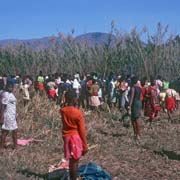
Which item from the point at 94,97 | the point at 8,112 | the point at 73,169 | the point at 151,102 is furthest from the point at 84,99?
the point at 73,169

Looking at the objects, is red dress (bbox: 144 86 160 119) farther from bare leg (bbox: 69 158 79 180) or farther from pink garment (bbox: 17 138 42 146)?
bare leg (bbox: 69 158 79 180)

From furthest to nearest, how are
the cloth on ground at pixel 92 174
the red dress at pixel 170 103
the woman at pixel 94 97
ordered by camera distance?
the woman at pixel 94 97, the red dress at pixel 170 103, the cloth on ground at pixel 92 174

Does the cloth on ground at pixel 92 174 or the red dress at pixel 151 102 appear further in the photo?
the red dress at pixel 151 102

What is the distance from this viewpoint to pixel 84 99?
19.6m

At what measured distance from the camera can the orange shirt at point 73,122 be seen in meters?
7.71

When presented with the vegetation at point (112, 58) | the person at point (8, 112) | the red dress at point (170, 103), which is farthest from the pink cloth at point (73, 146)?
the vegetation at point (112, 58)

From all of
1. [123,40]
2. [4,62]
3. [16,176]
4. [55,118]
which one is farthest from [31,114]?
[4,62]

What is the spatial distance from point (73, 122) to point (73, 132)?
0.16 metres

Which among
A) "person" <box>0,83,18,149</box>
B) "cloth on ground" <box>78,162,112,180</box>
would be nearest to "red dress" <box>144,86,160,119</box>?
"person" <box>0,83,18,149</box>

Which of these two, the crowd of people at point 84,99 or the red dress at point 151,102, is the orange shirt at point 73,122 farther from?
the red dress at point 151,102

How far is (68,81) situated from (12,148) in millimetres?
9768

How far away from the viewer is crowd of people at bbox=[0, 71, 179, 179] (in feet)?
25.6

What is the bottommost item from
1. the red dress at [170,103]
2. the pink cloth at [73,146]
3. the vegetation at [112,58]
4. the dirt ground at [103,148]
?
the dirt ground at [103,148]

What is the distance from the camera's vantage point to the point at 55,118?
14969 mm
